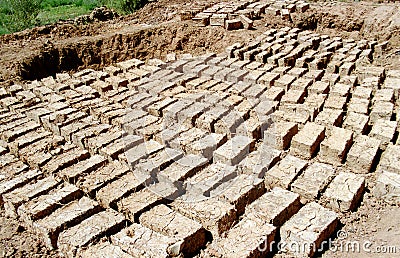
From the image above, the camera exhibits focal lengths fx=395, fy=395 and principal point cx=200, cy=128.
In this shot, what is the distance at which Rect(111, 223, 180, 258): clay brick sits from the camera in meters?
3.77

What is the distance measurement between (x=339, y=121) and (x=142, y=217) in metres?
3.45

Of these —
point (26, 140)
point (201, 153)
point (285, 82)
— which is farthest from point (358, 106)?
point (26, 140)

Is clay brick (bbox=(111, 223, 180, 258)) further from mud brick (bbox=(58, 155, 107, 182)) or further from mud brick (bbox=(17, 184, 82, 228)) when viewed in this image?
mud brick (bbox=(58, 155, 107, 182))

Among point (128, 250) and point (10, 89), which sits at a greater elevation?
point (10, 89)

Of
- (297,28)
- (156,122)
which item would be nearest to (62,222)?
(156,122)

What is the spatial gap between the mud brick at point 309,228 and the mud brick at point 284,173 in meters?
0.53

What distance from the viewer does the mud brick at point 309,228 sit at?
389 centimetres

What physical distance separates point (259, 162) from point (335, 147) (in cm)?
105

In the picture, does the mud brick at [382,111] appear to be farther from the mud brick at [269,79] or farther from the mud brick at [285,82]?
the mud brick at [269,79]

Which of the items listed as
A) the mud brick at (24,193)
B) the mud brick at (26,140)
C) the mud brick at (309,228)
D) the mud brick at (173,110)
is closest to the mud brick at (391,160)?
the mud brick at (309,228)

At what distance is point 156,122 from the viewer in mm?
6219

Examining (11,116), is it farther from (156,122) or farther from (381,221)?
(381,221)

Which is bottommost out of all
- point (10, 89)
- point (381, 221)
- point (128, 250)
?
point (381, 221)

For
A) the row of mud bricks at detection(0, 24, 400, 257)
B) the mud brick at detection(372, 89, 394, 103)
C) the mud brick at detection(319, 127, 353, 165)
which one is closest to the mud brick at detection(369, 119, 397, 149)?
the row of mud bricks at detection(0, 24, 400, 257)
